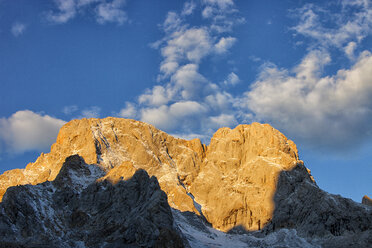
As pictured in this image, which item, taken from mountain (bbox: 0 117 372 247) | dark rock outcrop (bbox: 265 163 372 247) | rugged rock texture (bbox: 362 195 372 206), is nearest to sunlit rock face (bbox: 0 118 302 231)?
mountain (bbox: 0 117 372 247)

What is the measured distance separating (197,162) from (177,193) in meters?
30.3

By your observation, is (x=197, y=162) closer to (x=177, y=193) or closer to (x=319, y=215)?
(x=177, y=193)

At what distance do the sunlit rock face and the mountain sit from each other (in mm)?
396

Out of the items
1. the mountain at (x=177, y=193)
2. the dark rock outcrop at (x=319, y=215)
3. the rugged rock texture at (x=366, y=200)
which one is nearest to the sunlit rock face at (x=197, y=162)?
the mountain at (x=177, y=193)

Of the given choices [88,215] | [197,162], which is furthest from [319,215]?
[197,162]

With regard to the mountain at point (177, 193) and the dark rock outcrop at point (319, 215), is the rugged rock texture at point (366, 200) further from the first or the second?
the dark rock outcrop at point (319, 215)

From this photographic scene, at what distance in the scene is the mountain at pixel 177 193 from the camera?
307 feet

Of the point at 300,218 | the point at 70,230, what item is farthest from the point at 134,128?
the point at 70,230

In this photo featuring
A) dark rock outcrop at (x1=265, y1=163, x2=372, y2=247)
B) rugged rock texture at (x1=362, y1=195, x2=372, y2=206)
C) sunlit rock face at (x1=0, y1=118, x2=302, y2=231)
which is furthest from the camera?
sunlit rock face at (x1=0, y1=118, x2=302, y2=231)

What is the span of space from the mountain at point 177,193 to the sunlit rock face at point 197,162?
0.40 m

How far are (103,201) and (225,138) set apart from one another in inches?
3472

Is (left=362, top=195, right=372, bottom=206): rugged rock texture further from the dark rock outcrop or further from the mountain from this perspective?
the dark rock outcrop

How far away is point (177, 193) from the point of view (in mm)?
160125

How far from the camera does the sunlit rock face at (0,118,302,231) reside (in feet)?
519
